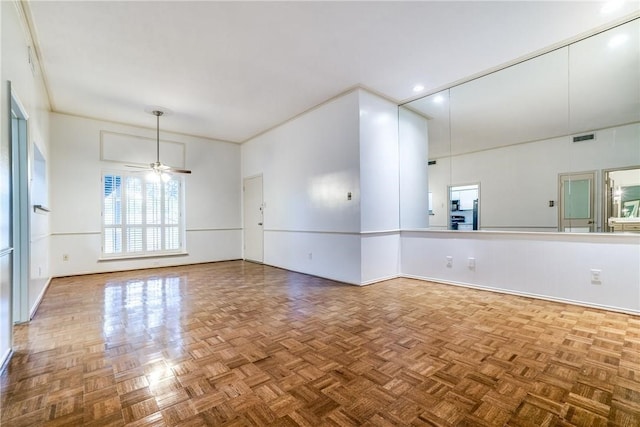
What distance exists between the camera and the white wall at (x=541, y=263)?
115 inches

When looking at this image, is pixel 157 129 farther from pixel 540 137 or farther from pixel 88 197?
pixel 540 137

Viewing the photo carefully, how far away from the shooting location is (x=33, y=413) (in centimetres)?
144

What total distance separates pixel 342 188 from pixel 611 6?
10.6ft

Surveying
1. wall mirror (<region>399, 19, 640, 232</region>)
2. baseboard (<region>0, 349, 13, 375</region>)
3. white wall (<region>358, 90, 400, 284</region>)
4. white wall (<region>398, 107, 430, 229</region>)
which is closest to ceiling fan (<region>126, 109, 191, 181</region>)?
white wall (<region>358, 90, 400, 284</region>)

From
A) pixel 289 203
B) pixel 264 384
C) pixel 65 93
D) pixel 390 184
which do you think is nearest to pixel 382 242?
pixel 390 184

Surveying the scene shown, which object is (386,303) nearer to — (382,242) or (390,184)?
(382,242)

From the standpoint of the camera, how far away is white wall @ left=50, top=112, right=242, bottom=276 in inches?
194

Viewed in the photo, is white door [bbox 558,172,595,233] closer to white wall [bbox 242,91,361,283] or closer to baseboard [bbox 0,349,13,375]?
white wall [bbox 242,91,361,283]

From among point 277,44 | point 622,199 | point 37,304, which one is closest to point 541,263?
point 622,199

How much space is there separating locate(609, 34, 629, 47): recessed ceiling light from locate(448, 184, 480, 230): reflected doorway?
2.89 metres

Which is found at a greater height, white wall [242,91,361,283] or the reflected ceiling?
the reflected ceiling

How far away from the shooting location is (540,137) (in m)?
4.91

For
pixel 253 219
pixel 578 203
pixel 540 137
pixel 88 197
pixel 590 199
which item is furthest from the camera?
pixel 253 219

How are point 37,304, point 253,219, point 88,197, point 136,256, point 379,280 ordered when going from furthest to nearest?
point 253,219 < point 136,256 < point 88,197 < point 379,280 < point 37,304
